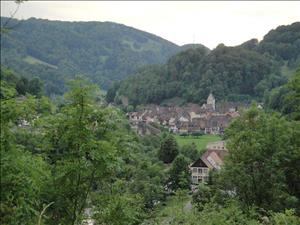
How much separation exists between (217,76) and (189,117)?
17.0m

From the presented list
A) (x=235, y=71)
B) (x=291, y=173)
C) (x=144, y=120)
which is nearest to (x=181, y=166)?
(x=291, y=173)

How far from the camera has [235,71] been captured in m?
107

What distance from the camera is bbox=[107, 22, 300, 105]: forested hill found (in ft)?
347

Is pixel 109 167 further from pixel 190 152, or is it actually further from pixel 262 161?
pixel 190 152

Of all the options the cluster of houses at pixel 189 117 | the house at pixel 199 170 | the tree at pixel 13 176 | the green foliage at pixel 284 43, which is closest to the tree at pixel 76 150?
the tree at pixel 13 176

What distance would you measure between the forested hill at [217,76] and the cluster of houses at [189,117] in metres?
4.06

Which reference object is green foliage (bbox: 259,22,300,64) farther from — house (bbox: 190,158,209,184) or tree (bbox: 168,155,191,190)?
tree (bbox: 168,155,191,190)

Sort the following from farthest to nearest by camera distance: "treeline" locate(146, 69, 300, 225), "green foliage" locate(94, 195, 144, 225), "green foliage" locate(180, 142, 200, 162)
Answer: "green foliage" locate(180, 142, 200, 162), "treeline" locate(146, 69, 300, 225), "green foliage" locate(94, 195, 144, 225)

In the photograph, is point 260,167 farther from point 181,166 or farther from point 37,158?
point 181,166

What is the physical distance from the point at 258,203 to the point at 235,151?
1.69m

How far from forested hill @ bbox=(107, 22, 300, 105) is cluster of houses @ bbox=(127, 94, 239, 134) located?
Result: 406 cm

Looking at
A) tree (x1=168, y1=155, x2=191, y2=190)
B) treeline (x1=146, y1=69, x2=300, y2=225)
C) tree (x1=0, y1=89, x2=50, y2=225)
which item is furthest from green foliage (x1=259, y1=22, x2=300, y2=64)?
tree (x1=0, y1=89, x2=50, y2=225)

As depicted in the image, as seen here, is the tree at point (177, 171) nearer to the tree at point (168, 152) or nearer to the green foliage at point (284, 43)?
the tree at point (168, 152)

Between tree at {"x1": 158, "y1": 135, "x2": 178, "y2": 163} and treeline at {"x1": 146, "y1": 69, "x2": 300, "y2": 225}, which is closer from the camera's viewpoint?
treeline at {"x1": 146, "y1": 69, "x2": 300, "y2": 225}
